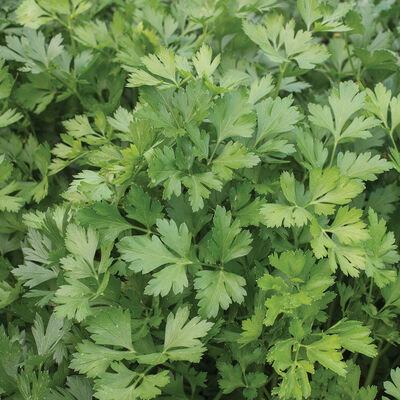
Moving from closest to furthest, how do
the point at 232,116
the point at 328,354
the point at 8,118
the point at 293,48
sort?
the point at 328,354 → the point at 232,116 → the point at 293,48 → the point at 8,118

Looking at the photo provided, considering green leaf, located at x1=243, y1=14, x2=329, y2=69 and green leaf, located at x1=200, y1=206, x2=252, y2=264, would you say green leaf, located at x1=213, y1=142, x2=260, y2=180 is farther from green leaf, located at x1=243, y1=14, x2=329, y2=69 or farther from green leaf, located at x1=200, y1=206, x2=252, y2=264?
green leaf, located at x1=243, y1=14, x2=329, y2=69

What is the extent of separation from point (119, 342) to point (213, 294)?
0.56 ft

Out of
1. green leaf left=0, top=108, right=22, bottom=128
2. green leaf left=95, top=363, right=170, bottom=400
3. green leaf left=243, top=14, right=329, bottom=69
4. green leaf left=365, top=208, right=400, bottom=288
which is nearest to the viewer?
green leaf left=95, top=363, right=170, bottom=400

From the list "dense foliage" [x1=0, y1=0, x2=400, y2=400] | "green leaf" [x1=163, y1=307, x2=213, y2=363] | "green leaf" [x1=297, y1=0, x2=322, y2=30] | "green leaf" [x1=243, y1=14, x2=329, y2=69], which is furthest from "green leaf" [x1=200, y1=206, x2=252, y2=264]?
"green leaf" [x1=297, y1=0, x2=322, y2=30]

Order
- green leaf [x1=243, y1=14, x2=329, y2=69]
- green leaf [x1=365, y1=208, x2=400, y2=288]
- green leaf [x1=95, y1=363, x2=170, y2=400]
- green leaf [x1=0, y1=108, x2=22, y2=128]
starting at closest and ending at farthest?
green leaf [x1=95, y1=363, x2=170, y2=400]
green leaf [x1=365, y1=208, x2=400, y2=288]
green leaf [x1=243, y1=14, x2=329, y2=69]
green leaf [x1=0, y1=108, x2=22, y2=128]

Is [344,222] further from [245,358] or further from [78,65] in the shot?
[78,65]

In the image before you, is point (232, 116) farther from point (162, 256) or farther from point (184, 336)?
point (184, 336)

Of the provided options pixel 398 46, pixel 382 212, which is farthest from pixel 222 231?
pixel 398 46

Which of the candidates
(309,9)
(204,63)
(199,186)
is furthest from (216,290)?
(309,9)

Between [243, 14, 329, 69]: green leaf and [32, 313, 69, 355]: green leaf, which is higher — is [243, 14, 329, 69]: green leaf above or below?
above

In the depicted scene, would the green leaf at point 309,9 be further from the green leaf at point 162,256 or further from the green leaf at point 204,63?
the green leaf at point 162,256

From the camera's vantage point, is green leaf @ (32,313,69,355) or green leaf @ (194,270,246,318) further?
green leaf @ (32,313,69,355)

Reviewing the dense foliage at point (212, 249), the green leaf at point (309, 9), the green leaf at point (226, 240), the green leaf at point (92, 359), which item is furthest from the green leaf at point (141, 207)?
the green leaf at point (309, 9)

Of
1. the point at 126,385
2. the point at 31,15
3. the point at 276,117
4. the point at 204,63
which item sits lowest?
the point at 126,385
